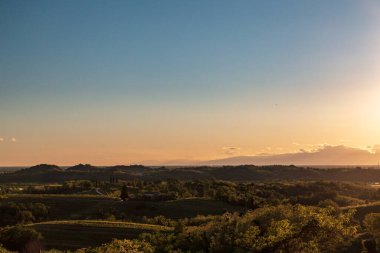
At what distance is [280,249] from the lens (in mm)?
24359

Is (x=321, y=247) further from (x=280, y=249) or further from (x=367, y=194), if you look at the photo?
(x=367, y=194)

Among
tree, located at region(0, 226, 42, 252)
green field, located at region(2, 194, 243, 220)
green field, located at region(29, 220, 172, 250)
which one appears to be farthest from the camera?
green field, located at region(2, 194, 243, 220)

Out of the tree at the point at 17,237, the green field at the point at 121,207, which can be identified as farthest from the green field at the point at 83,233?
the green field at the point at 121,207

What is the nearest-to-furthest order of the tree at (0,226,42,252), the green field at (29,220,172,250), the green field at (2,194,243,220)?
the tree at (0,226,42,252), the green field at (29,220,172,250), the green field at (2,194,243,220)

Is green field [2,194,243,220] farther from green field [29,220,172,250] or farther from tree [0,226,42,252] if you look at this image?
tree [0,226,42,252]

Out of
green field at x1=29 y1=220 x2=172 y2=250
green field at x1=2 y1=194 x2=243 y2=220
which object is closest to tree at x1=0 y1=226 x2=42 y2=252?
green field at x1=29 y1=220 x2=172 y2=250

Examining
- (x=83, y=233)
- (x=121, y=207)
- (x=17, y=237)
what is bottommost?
(x=83, y=233)

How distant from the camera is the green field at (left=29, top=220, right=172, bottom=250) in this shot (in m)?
39.4

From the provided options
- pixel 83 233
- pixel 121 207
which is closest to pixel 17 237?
pixel 83 233

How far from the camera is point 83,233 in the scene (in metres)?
42.2

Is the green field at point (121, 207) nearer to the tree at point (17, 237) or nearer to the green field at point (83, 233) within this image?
the green field at point (83, 233)

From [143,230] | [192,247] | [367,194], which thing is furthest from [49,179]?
[192,247]

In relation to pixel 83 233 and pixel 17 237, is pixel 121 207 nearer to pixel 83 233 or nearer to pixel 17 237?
pixel 83 233

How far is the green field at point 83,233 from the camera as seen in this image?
39394 millimetres
